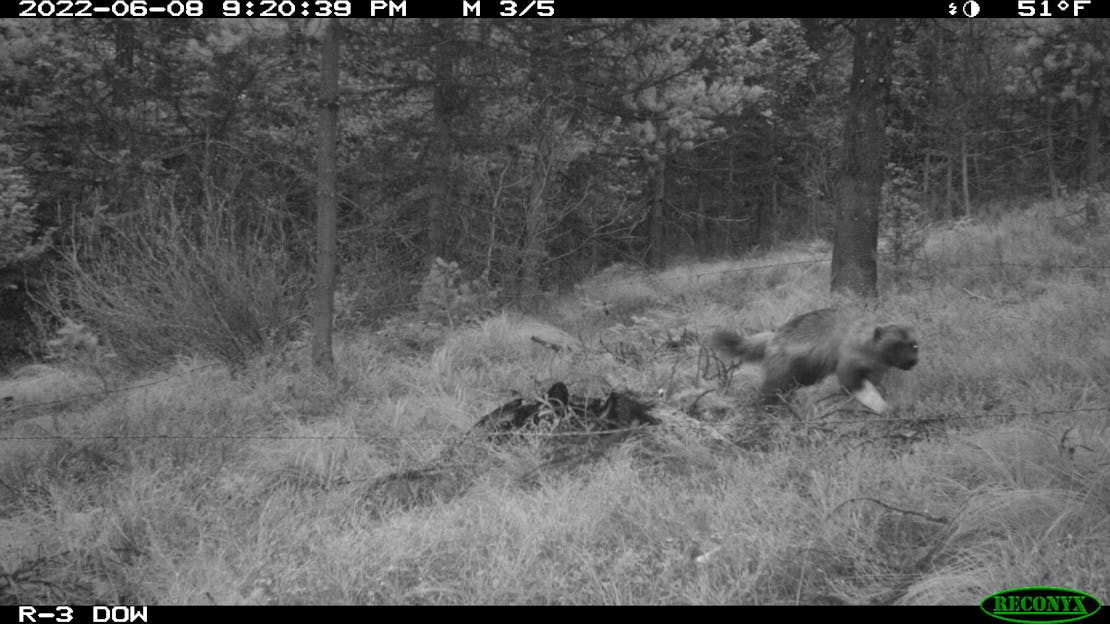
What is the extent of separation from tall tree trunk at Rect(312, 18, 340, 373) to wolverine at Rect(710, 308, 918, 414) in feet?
11.2

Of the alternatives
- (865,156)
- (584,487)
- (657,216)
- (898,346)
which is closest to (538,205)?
(865,156)

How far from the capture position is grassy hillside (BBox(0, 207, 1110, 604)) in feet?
9.34

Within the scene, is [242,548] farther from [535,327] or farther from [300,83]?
[300,83]

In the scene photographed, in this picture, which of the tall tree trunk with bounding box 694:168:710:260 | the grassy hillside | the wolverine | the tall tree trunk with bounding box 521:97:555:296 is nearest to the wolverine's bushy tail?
the wolverine

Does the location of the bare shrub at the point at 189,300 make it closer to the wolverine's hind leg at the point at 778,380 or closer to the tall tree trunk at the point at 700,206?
the wolverine's hind leg at the point at 778,380

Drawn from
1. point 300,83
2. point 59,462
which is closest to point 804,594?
point 59,462

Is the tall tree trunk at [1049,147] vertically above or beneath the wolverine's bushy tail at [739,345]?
above

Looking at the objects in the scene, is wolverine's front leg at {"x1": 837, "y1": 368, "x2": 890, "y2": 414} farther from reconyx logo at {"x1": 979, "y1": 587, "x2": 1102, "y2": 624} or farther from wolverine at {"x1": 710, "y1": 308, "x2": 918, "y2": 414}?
reconyx logo at {"x1": 979, "y1": 587, "x2": 1102, "y2": 624}

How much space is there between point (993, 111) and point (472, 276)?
18.2 meters

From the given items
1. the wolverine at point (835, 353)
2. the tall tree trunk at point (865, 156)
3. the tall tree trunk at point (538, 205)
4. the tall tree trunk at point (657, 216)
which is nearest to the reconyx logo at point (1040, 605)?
the wolverine at point (835, 353)

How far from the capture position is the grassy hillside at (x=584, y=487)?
2.85 meters

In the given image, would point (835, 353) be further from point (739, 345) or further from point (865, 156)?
point (865, 156)

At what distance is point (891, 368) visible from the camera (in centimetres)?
527

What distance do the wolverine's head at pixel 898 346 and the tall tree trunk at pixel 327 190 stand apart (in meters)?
4.18
